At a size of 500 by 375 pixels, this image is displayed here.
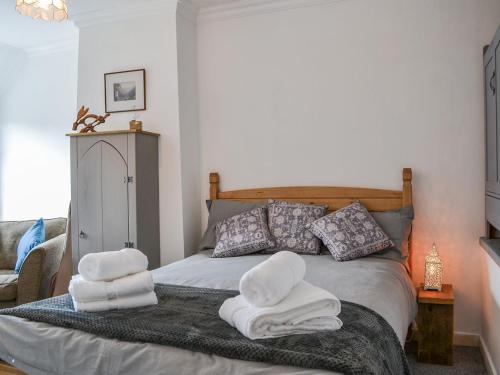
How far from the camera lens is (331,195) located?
129 inches

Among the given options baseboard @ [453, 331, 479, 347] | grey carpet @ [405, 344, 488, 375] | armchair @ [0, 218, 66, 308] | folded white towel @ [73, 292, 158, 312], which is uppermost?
folded white towel @ [73, 292, 158, 312]

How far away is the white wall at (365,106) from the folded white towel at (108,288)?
5.84 ft

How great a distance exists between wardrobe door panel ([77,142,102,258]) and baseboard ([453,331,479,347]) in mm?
2566

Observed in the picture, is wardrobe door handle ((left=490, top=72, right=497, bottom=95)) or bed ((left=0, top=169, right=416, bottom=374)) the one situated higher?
wardrobe door handle ((left=490, top=72, right=497, bottom=95))

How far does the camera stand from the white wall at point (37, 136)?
13.9 feet

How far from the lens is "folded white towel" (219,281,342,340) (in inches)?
57.4

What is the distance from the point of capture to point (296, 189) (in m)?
3.37

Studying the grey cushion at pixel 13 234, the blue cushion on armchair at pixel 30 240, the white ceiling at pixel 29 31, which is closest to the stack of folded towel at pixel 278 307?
the blue cushion on armchair at pixel 30 240

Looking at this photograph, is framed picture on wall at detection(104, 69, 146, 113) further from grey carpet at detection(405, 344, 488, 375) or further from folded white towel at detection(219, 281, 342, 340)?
grey carpet at detection(405, 344, 488, 375)

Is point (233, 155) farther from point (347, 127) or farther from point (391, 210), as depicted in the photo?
point (391, 210)

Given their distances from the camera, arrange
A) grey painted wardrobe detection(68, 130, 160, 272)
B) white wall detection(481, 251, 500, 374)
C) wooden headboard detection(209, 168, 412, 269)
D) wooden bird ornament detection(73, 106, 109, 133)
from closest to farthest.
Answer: white wall detection(481, 251, 500, 374), wooden headboard detection(209, 168, 412, 269), grey painted wardrobe detection(68, 130, 160, 272), wooden bird ornament detection(73, 106, 109, 133)

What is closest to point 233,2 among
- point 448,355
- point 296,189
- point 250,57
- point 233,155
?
point 250,57

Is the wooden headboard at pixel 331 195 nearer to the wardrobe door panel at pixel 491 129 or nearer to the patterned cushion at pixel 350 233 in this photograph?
the patterned cushion at pixel 350 233

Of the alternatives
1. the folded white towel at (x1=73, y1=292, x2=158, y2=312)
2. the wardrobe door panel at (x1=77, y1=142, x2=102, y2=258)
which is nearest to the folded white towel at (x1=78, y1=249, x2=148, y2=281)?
the folded white towel at (x1=73, y1=292, x2=158, y2=312)
